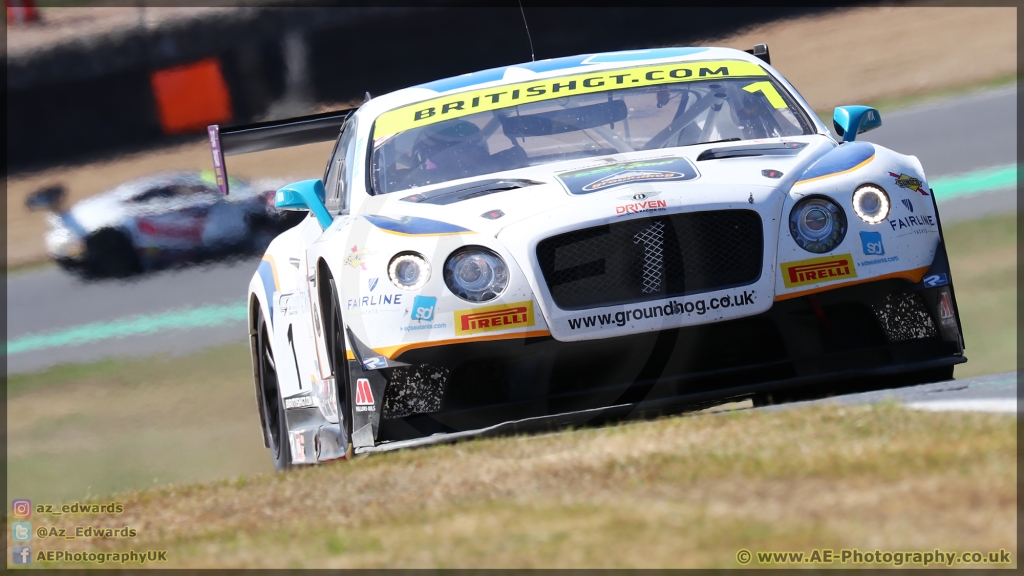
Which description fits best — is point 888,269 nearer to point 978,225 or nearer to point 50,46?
point 978,225

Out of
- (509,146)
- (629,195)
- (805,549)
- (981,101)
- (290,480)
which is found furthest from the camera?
(981,101)

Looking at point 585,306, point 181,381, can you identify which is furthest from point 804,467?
point 181,381

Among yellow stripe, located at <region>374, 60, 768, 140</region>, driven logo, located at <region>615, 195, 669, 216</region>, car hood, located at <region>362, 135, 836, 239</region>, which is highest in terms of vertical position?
yellow stripe, located at <region>374, 60, 768, 140</region>

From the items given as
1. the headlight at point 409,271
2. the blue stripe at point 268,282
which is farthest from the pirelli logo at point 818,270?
the blue stripe at point 268,282

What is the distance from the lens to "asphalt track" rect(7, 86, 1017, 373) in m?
10.2

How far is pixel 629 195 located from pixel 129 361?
6.37m

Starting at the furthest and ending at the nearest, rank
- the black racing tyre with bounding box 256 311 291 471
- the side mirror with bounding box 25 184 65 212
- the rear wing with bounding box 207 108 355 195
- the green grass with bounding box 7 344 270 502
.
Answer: the side mirror with bounding box 25 184 65 212, the green grass with bounding box 7 344 270 502, the rear wing with bounding box 207 108 355 195, the black racing tyre with bounding box 256 311 291 471

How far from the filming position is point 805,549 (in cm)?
224

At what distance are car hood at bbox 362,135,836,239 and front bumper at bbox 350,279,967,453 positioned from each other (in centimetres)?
39

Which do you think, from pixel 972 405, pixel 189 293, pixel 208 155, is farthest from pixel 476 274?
pixel 208 155

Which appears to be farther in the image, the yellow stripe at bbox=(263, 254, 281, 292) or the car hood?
the yellow stripe at bbox=(263, 254, 281, 292)

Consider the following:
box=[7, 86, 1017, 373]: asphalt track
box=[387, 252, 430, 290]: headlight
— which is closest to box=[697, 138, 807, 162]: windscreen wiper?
box=[387, 252, 430, 290]: headlight

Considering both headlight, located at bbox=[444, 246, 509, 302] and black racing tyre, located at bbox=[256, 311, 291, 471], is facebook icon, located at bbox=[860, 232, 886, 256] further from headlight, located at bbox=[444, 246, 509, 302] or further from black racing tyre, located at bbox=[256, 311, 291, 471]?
black racing tyre, located at bbox=[256, 311, 291, 471]

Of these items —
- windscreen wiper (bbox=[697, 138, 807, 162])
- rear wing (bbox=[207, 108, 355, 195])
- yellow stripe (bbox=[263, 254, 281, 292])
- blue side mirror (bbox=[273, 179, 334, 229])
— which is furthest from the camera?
rear wing (bbox=[207, 108, 355, 195])
